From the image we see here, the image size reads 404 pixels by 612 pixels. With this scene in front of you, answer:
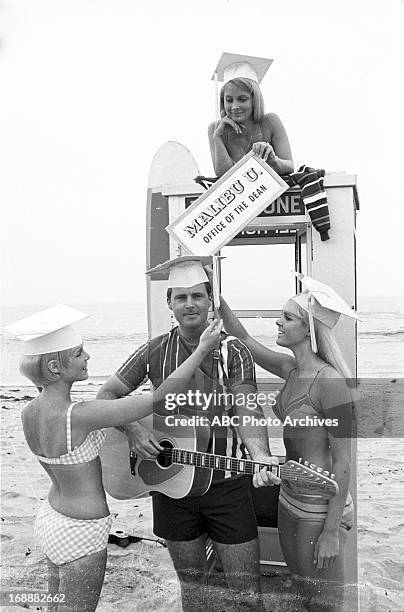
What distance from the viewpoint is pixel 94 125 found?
1775 mm

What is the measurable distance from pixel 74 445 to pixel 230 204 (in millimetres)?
721

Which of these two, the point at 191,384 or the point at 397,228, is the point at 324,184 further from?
the point at 191,384

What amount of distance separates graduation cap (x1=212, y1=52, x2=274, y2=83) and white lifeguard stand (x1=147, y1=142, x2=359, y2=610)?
0.83ft

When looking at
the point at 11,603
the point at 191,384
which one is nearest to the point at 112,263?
the point at 191,384

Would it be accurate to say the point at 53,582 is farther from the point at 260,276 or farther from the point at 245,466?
the point at 260,276

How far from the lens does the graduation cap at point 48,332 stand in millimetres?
1672

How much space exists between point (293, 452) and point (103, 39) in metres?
1.17

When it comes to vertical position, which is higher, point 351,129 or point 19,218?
point 351,129

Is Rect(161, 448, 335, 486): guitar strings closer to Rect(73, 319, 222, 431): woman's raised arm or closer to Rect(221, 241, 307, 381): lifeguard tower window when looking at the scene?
Rect(73, 319, 222, 431): woman's raised arm

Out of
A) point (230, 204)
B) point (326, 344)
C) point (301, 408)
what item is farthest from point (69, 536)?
point (230, 204)

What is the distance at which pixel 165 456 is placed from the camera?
1.74 m

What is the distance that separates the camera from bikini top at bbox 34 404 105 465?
167cm

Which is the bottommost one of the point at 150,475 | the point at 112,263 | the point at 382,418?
the point at 150,475

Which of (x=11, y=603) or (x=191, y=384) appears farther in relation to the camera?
(x=11, y=603)
